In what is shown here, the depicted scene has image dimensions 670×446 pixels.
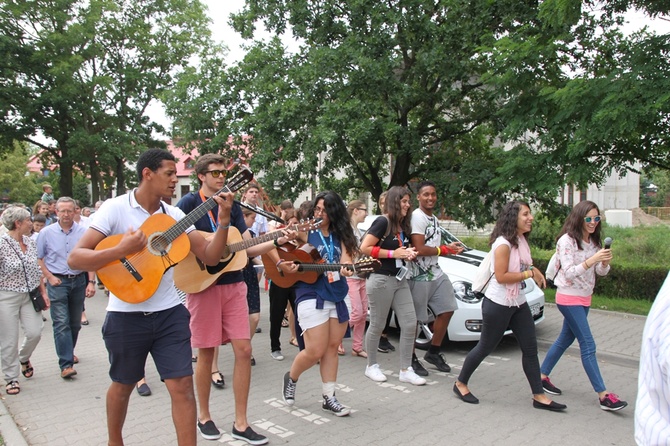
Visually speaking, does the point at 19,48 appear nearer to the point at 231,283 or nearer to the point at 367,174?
the point at 367,174

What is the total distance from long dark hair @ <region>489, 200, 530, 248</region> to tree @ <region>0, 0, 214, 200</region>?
23.8 metres

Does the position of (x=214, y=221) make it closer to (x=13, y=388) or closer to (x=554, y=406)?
(x=13, y=388)

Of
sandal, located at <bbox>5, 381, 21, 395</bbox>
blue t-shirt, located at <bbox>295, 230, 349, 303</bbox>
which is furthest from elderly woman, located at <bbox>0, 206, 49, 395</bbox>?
blue t-shirt, located at <bbox>295, 230, 349, 303</bbox>

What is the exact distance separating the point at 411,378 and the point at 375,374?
395 mm

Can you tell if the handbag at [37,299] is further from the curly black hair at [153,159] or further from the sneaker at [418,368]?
the sneaker at [418,368]

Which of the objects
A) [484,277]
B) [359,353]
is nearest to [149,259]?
[484,277]

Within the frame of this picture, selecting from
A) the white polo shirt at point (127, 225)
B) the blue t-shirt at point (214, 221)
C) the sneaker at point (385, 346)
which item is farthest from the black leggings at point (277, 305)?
the white polo shirt at point (127, 225)

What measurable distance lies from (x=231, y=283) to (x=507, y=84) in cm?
680

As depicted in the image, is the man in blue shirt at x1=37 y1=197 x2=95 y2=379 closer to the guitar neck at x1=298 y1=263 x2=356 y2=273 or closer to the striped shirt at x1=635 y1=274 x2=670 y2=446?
the guitar neck at x1=298 y1=263 x2=356 y2=273

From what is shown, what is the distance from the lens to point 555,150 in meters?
8.85

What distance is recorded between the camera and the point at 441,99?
13.5 meters

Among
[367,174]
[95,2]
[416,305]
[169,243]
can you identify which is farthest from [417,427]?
[95,2]

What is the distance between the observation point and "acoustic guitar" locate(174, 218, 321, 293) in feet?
13.7

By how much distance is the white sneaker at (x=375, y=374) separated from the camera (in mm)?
5711
